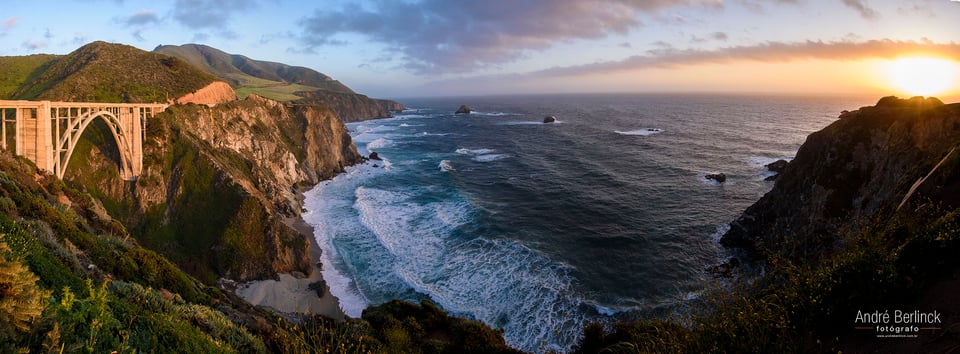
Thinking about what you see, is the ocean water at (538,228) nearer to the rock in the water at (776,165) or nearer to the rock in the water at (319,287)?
the rock in the water at (319,287)

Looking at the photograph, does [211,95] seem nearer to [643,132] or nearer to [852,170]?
[852,170]

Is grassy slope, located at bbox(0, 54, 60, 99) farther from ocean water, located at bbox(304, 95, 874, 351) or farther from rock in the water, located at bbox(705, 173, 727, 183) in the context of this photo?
rock in the water, located at bbox(705, 173, 727, 183)

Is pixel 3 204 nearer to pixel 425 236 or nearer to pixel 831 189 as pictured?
pixel 425 236

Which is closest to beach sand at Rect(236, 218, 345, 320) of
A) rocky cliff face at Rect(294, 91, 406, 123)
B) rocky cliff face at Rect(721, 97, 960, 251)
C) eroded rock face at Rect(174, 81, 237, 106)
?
rocky cliff face at Rect(721, 97, 960, 251)

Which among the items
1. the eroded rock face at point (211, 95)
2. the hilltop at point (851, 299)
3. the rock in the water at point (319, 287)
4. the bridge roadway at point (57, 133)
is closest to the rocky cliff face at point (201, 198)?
the bridge roadway at point (57, 133)

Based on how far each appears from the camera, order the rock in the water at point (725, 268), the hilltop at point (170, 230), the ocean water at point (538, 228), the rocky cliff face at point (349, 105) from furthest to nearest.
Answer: the rocky cliff face at point (349, 105) → the rock in the water at point (725, 268) → the ocean water at point (538, 228) → the hilltop at point (170, 230)

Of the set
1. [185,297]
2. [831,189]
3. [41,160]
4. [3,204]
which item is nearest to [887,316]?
[185,297]
